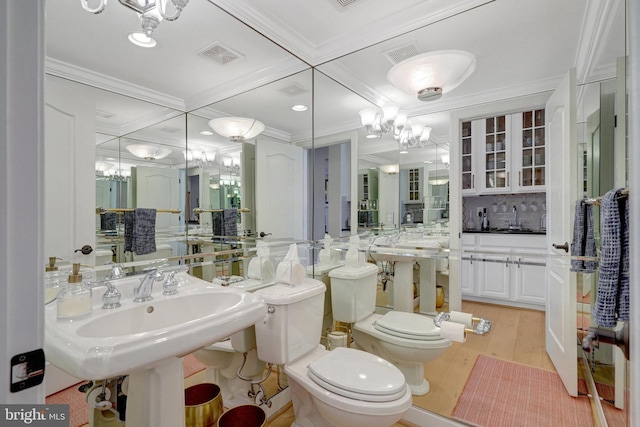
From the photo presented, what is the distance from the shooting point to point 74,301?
107 cm

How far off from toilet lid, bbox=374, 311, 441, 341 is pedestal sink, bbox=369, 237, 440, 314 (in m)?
0.06

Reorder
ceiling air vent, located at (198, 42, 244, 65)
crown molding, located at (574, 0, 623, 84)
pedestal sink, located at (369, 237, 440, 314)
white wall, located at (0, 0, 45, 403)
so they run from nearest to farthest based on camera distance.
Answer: white wall, located at (0, 0, 45, 403)
crown molding, located at (574, 0, 623, 84)
ceiling air vent, located at (198, 42, 244, 65)
pedestal sink, located at (369, 237, 440, 314)

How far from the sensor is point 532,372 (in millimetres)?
1917

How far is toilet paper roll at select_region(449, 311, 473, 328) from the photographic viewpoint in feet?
5.78

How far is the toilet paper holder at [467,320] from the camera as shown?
176cm

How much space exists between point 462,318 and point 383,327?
1.60 feet

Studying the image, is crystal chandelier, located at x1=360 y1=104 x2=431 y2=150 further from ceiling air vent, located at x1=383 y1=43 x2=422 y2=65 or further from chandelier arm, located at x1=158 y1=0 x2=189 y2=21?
chandelier arm, located at x1=158 y1=0 x2=189 y2=21

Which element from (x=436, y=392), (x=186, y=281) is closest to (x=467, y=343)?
(x=436, y=392)

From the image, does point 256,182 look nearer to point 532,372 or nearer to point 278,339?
point 278,339

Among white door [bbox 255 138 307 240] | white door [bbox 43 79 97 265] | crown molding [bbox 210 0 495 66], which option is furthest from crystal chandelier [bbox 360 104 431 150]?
white door [bbox 43 79 97 265]

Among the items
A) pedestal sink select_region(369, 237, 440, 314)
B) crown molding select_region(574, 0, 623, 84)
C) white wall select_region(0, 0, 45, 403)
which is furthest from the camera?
pedestal sink select_region(369, 237, 440, 314)

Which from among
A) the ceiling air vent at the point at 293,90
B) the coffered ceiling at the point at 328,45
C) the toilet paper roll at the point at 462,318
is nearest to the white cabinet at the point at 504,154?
the coffered ceiling at the point at 328,45

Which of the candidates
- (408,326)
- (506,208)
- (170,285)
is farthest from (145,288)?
(506,208)

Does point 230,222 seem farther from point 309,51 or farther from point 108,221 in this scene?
point 309,51
